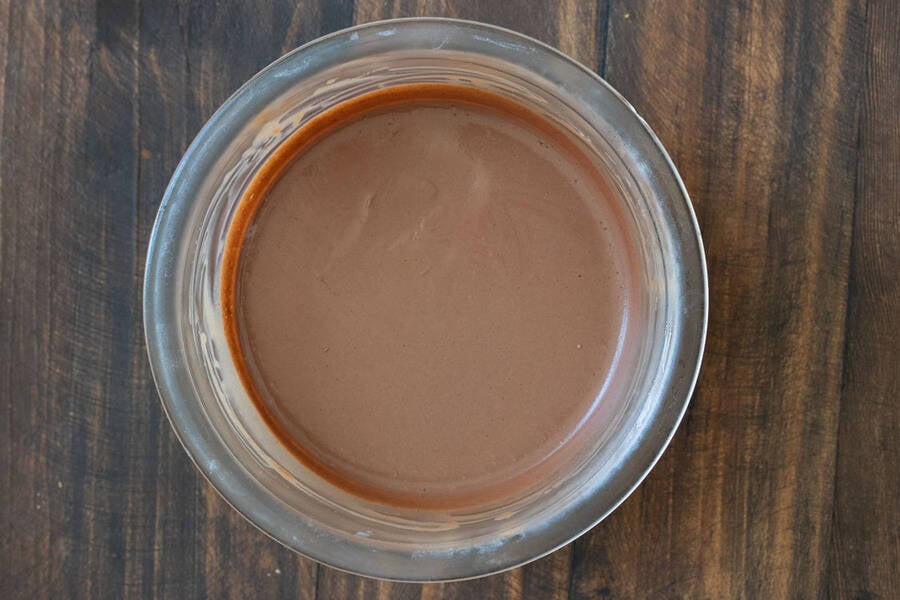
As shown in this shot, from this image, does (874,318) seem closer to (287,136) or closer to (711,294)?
(711,294)

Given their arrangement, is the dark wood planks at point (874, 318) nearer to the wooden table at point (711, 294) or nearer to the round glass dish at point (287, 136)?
the wooden table at point (711, 294)

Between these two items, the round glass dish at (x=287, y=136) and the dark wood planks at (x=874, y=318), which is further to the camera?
the dark wood planks at (x=874, y=318)

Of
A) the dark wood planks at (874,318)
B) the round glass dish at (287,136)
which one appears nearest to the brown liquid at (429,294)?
the round glass dish at (287,136)

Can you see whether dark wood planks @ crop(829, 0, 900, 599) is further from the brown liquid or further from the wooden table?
the brown liquid

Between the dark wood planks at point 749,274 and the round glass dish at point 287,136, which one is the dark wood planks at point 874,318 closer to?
the dark wood planks at point 749,274

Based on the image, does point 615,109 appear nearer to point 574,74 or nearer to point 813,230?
point 574,74

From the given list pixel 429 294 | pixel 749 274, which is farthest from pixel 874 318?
pixel 429 294

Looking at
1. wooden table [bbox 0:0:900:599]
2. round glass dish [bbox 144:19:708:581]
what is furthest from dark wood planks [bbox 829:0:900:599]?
round glass dish [bbox 144:19:708:581]
